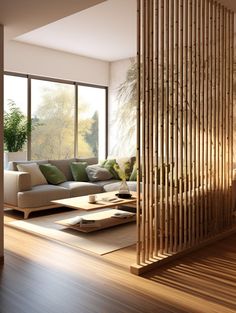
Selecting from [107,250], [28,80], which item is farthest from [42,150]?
[107,250]

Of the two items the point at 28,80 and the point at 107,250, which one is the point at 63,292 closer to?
the point at 107,250

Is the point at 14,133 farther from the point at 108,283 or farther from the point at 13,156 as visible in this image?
the point at 108,283

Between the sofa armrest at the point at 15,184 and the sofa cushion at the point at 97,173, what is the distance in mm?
1456

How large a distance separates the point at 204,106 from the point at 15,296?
272 cm

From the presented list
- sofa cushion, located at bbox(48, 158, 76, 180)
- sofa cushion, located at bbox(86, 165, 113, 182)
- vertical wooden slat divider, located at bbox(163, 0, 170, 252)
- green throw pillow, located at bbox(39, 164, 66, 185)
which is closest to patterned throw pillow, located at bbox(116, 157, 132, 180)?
sofa cushion, located at bbox(86, 165, 113, 182)

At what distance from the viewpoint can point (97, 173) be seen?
666 centimetres

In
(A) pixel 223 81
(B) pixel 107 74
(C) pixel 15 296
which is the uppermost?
(B) pixel 107 74

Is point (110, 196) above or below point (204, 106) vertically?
below

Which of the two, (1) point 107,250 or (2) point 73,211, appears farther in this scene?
(2) point 73,211

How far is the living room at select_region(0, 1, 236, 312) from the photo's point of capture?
6.47 metres

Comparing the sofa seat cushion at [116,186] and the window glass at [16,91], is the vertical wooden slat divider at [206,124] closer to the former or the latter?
the sofa seat cushion at [116,186]

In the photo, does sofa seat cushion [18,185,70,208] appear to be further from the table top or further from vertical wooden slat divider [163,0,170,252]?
vertical wooden slat divider [163,0,170,252]

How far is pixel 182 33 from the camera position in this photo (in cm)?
361

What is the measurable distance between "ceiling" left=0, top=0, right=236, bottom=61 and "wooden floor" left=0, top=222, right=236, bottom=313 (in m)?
2.28
